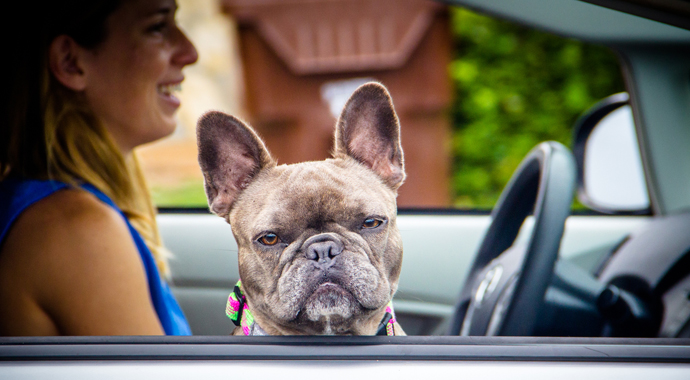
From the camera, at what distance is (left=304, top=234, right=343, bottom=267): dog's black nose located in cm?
125

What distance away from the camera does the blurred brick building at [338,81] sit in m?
1.77

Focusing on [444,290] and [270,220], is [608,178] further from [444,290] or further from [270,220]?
[270,220]

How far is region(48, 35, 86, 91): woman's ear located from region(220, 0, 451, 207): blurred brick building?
1.84 feet

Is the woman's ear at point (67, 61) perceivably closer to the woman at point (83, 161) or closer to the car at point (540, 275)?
the woman at point (83, 161)

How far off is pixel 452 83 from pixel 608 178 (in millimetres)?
2139

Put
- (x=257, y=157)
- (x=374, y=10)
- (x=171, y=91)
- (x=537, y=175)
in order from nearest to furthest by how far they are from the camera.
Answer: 1. (x=257, y=157)
2. (x=171, y=91)
3. (x=537, y=175)
4. (x=374, y=10)

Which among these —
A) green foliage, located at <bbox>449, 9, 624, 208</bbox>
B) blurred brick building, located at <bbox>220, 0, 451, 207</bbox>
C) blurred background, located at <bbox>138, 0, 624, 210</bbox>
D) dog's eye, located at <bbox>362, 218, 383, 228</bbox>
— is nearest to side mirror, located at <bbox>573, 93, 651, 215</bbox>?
blurred background, located at <bbox>138, 0, 624, 210</bbox>

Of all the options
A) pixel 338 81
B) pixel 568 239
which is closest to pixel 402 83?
pixel 338 81

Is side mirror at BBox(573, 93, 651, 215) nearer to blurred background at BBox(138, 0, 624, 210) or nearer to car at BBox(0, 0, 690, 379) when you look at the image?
car at BBox(0, 0, 690, 379)

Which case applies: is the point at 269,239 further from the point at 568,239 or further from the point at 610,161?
the point at 610,161

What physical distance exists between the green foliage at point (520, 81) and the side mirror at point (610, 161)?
1.31 metres

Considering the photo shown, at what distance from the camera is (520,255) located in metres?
2.11

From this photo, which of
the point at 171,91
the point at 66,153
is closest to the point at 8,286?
the point at 66,153

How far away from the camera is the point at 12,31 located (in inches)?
73.6
